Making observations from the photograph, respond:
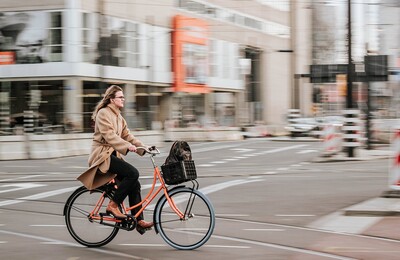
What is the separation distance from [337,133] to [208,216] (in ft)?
62.5

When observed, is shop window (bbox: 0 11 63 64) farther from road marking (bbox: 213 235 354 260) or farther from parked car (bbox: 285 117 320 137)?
road marking (bbox: 213 235 354 260)

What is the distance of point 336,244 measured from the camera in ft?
27.3

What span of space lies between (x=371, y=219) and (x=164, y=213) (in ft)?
11.5

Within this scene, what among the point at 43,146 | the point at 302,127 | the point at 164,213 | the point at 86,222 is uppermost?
the point at 164,213

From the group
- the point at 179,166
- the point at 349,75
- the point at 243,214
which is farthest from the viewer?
the point at 349,75

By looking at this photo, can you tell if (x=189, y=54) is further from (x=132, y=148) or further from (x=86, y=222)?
(x=132, y=148)

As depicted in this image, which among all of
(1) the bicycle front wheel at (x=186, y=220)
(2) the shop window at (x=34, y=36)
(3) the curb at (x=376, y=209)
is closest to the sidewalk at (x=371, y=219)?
(3) the curb at (x=376, y=209)

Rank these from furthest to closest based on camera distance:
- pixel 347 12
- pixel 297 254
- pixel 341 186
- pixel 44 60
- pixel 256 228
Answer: pixel 44 60
pixel 347 12
pixel 341 186
pixel 256 228
pixel 297 254

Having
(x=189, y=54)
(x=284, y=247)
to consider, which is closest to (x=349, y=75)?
(x=284, y=247)

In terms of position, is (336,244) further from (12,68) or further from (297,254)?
(12,68)

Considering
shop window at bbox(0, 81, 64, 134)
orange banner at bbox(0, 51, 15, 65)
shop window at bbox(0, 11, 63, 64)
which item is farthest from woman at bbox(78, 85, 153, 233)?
orange banner at bbox(0, 51, 15, 65)

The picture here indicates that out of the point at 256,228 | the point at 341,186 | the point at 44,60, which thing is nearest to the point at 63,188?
the point at 341,186

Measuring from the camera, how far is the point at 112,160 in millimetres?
8164

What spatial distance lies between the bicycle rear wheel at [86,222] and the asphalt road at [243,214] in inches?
4.9
